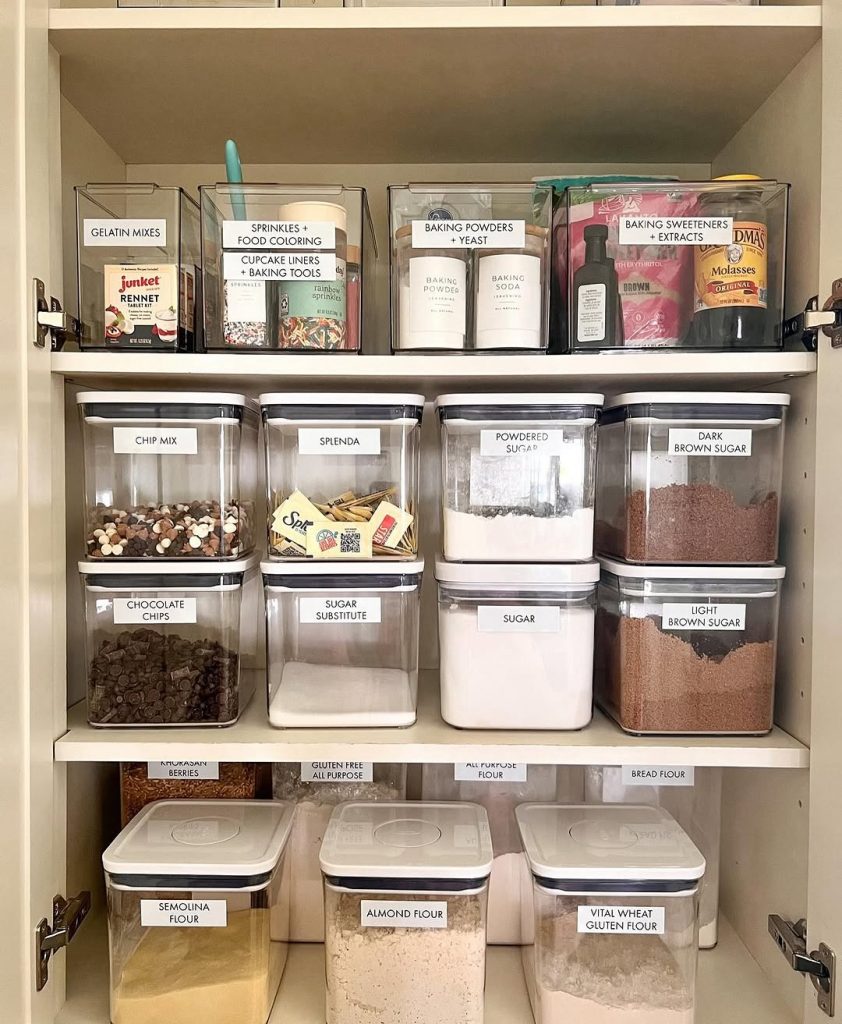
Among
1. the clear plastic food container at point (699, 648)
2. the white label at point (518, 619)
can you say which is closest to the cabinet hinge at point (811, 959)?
the clear plastic food container at point (699, 648)

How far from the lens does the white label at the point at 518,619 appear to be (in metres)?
1.03

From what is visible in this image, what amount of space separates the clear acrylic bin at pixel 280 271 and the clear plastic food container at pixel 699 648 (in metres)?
0.48

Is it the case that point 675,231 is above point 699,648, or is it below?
above

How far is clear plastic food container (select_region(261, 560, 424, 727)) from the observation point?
40.8 inches

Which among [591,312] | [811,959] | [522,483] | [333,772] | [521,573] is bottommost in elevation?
[811,959]

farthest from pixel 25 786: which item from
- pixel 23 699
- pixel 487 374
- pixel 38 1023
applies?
pixel 487 374

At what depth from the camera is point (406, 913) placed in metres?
0.96

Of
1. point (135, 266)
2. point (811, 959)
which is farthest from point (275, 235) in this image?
point (811, 959)

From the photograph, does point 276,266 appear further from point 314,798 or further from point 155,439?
point 314,798

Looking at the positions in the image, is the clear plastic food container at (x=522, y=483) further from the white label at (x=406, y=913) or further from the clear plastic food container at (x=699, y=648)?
the white label at (x=406, y=913)

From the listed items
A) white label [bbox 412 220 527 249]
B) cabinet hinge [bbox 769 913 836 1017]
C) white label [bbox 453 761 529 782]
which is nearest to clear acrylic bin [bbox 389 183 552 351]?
white label [bbox 412 220 527 249]

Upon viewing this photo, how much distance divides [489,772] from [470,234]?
2.24 feet

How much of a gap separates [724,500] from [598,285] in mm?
303

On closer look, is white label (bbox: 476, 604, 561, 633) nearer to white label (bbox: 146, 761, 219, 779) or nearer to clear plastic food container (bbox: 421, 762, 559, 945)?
clear plastic food container (bbox: 421, 762, 559, 945)
